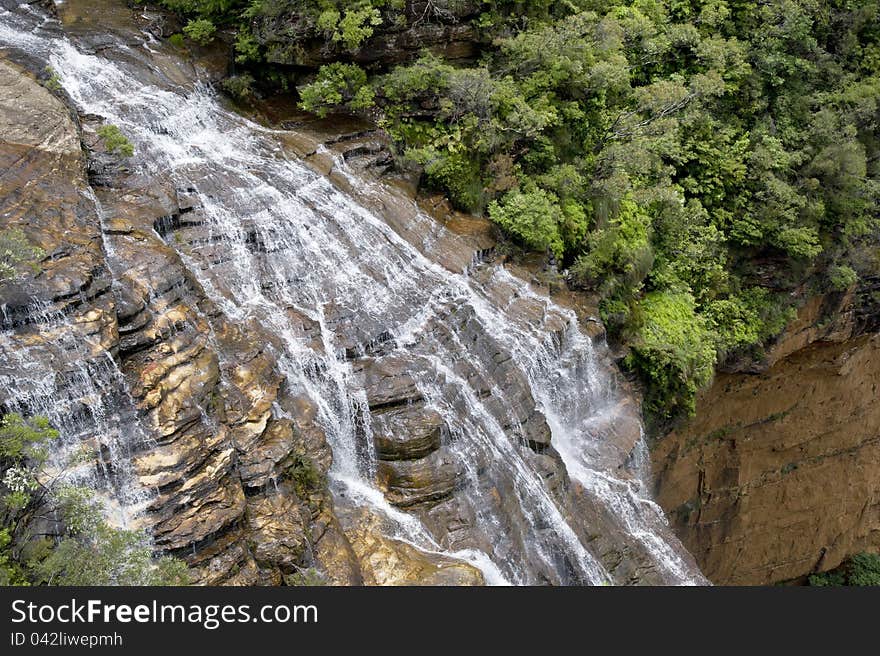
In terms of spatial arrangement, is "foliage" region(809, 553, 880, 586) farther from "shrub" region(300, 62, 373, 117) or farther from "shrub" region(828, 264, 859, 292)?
"shrub" region(300, 62, 373, 117)

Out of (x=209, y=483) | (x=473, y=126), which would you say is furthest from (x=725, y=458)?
(x=209, y=483)

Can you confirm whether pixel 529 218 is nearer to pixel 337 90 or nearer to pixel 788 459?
pixel 337 90

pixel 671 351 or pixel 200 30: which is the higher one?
pixel 200 30

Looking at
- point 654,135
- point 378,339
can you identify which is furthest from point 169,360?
point 654,135

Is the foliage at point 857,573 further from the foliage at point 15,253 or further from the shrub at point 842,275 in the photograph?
the foliage at point 15,253

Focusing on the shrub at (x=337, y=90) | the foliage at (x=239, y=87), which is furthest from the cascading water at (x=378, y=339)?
the shrub at (x=337, y=90)

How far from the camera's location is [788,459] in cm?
1936

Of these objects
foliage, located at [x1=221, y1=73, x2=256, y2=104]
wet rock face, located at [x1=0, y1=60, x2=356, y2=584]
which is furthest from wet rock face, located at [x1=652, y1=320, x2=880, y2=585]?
foliage, located at [x1=221, y1=73, x2=256, y2=104]

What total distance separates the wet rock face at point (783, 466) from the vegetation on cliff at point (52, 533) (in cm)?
1176

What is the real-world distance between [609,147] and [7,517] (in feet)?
38.3

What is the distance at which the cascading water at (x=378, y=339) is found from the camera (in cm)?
949

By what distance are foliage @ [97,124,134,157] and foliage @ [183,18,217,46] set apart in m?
4.30

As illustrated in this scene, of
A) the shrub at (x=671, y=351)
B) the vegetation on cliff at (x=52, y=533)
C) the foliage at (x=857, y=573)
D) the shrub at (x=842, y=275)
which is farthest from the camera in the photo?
the foliage at (x=857, y=573)

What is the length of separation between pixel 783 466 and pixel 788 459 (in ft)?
0.76
